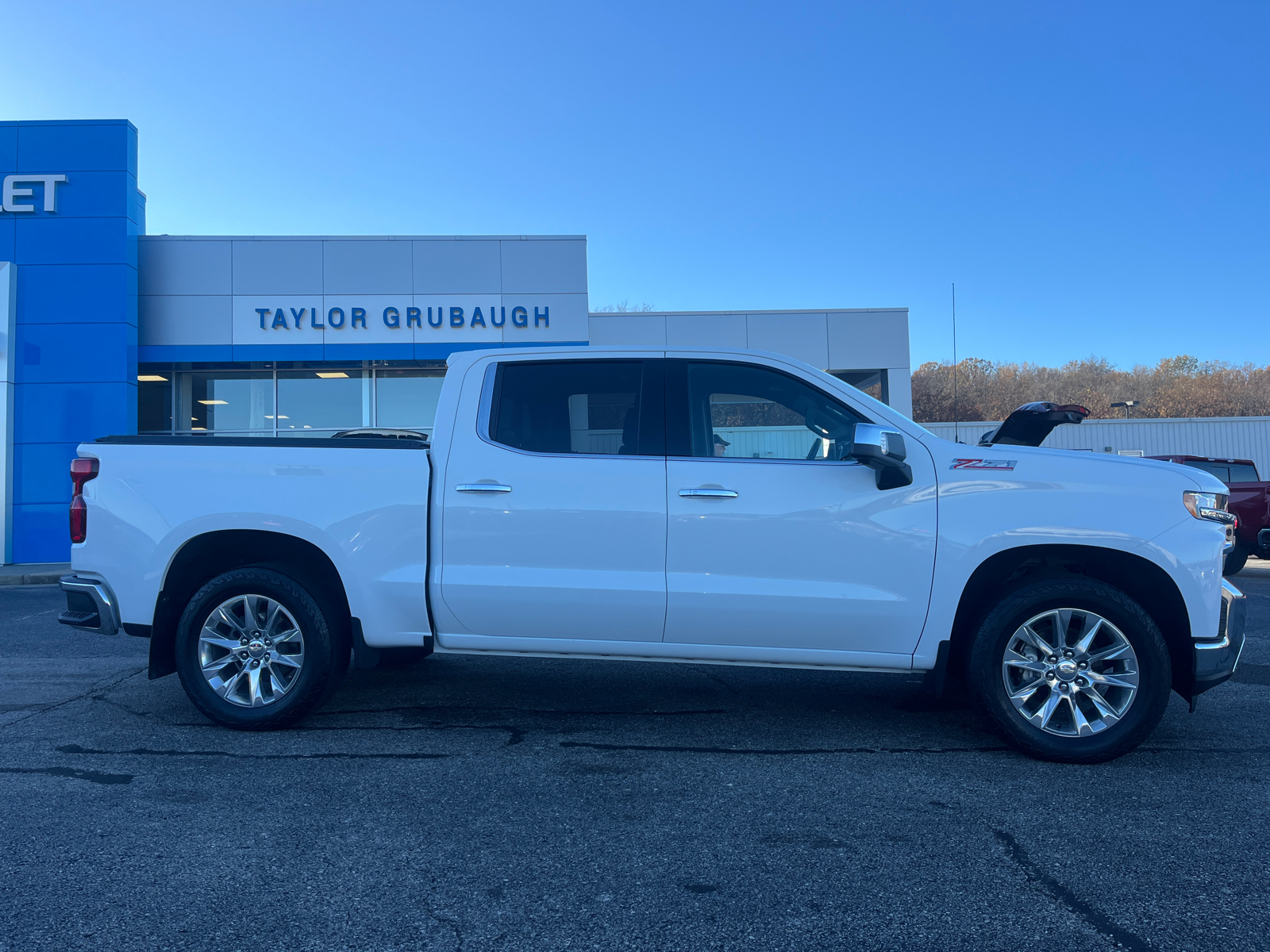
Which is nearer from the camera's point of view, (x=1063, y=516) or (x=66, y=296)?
(x=1063, y=516)

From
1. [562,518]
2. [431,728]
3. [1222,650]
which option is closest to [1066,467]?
[1222,650]

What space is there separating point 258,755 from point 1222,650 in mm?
4535

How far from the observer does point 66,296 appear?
637 inches

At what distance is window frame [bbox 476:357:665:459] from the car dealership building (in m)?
12.3

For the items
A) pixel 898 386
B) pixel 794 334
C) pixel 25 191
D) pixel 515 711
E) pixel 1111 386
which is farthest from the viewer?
pixel 1111 386

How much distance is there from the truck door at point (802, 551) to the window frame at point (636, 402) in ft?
0.60

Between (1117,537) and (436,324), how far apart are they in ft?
48.2

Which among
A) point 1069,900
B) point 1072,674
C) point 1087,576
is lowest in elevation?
point 1069,900

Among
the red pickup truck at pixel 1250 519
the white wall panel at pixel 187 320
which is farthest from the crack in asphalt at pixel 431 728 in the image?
the white wall panel at pixel 187 320

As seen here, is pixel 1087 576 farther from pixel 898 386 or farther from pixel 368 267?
pixel 368 267

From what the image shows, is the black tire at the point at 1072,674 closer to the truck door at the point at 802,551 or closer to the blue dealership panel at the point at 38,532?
the truck door at the point at 802,551

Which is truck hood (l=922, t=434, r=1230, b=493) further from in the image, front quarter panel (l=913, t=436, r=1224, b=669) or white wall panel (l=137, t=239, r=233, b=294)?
white wall panel (l=137, t=239, r=233, b=294)

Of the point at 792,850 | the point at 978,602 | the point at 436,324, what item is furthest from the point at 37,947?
the point at 436,324

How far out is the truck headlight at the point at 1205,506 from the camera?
165 inches
